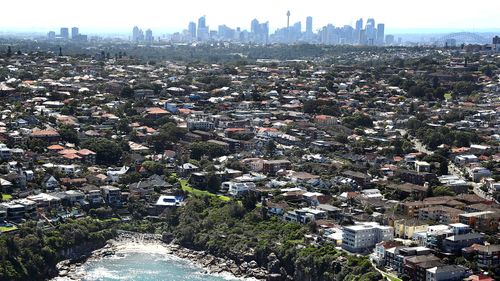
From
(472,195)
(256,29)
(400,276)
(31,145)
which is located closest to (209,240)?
(400,276)

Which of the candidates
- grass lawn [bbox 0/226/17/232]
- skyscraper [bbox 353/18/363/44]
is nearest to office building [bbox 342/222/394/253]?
grass lawn [bbox 0/226/17/232]

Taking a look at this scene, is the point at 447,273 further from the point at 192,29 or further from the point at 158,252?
the point at 192,29

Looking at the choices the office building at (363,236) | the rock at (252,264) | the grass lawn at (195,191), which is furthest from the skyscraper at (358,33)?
the rock at (252,264)

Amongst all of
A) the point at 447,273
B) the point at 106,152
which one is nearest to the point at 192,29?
the point at 106,152

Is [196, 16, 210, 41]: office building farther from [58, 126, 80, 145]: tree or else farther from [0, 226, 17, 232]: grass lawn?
[0, 226, 17, 232]: grass lawn

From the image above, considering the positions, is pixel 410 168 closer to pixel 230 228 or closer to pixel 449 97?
pixel 230 228

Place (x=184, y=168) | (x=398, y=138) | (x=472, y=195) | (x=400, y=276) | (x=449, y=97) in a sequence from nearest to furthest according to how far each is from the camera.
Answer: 1. (x=400, y=276)
2. (x=472, y=195)
3. (x=184, y=168)
4. (x=398, y=138)
5. (x=449, y=97)
